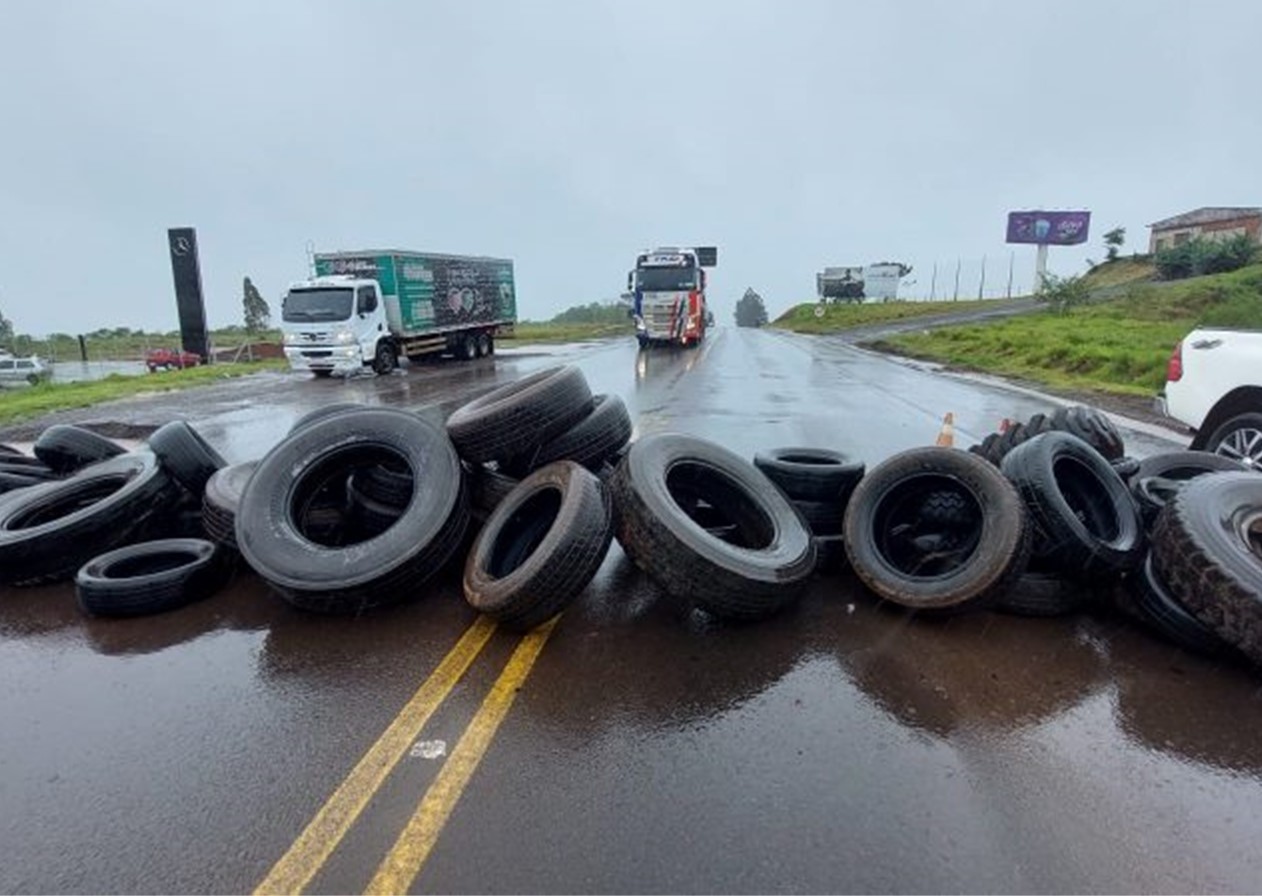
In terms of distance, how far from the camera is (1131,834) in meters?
2.56

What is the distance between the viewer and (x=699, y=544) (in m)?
3.88

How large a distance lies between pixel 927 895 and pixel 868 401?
42.3 ft

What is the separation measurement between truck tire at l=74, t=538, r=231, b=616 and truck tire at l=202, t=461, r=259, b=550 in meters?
0.09

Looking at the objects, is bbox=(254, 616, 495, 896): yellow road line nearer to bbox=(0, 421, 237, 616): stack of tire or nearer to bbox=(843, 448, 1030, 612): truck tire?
bbox=(0, 421, 237, 616): stack of tire

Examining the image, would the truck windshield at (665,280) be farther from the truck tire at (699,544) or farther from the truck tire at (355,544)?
the truck tire at (699,544)

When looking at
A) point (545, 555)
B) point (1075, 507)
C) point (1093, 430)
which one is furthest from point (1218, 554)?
point (545, 555)

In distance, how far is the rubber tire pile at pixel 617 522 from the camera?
3.90 meters

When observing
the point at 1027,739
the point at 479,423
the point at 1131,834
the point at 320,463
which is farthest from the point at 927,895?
the point at 320,463

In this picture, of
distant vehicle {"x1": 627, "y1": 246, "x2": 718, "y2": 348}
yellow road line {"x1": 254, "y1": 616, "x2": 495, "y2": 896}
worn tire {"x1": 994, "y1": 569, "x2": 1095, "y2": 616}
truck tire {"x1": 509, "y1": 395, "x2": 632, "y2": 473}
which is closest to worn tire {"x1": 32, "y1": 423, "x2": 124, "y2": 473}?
truck tire {"x1": 509, "y1": 395, "x2": 632, "y2": 473}

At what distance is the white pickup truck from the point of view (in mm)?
6156

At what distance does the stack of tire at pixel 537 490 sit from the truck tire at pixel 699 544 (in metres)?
0.22

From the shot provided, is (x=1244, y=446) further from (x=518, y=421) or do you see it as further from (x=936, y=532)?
(x=518, y=421)

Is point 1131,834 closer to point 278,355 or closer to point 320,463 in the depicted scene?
point 320,463

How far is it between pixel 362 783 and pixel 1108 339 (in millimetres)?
26336
